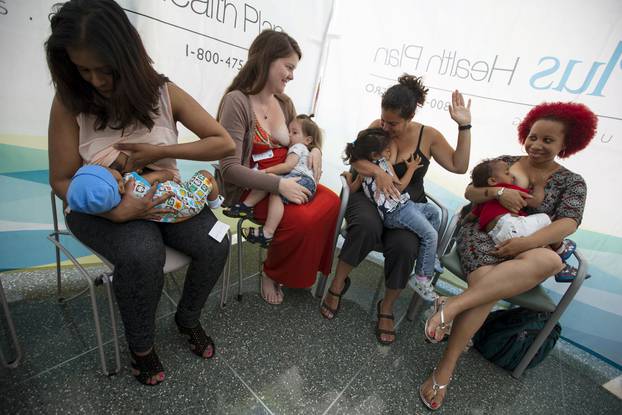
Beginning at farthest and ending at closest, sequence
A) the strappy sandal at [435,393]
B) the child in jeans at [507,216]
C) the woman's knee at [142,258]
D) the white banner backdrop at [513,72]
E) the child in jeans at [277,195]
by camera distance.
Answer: the white banner backdrop at [513,72] < the child in jeans at [277,195] < the child in jeans at [507,216] < the strappy sandal at [435,393] < the woman's knee at [142,258]

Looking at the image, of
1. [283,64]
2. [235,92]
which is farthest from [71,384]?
[283,64]

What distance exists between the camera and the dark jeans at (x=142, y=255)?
1.04m

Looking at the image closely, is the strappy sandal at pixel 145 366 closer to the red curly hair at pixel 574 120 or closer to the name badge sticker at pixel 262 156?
the name badge sticker at pixel 262 156

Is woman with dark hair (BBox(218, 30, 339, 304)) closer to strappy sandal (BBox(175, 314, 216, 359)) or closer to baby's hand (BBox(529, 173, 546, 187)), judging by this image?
strappy sandal (BBox(175, 314, 216, 359))

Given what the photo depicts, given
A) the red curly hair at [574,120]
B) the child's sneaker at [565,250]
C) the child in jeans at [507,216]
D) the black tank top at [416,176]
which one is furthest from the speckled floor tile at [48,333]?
the red curly hair at [574,120]

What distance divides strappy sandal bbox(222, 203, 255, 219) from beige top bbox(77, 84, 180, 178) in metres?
0.46

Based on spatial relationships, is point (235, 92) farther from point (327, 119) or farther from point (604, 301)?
point (604, 301)

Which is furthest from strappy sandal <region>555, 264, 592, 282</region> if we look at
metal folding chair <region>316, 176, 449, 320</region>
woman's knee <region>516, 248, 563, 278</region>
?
metal folding chair <region>316, 176, 449, 320</region>

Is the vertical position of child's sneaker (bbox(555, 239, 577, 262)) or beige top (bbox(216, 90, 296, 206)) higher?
beige top (bbox(216, 90, 296, 206))

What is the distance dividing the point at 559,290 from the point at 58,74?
306 centimetres

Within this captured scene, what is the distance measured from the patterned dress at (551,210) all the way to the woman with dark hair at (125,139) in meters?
1.29

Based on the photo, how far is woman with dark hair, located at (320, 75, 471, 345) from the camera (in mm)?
1629

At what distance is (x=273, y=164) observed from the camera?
1.73m

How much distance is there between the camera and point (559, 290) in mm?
2146
